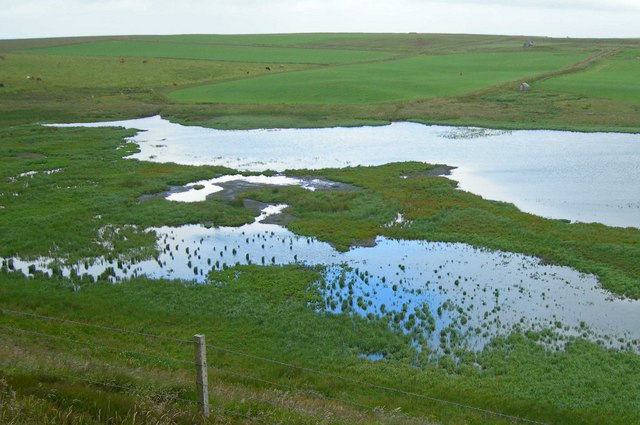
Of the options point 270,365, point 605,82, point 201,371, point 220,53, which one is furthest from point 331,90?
point 201,371

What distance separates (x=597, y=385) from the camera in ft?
61.8

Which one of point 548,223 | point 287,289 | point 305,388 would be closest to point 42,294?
point 287,289

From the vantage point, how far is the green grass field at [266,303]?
14.5 m

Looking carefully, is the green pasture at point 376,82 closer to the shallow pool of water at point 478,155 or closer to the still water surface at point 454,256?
the shallow pool of water at point 478,155

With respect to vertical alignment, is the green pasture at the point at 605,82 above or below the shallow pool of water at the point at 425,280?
above

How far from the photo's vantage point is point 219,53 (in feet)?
550

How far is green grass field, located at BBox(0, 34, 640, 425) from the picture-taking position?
1448cm

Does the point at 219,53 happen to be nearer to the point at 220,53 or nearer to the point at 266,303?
the point at 220,53

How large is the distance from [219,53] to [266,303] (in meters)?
151

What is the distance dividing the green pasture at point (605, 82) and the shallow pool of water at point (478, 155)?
75.0ft

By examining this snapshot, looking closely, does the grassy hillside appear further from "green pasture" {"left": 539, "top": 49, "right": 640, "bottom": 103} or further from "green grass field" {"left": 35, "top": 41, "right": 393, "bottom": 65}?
"green grass field" {"left": 35, "top": 41, "right": 393, "bottom": 65}

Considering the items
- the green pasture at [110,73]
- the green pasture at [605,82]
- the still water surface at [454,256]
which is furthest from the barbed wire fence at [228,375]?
the green pasture at [110,73]

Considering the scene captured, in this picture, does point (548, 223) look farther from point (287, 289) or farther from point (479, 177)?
point (287, 289)

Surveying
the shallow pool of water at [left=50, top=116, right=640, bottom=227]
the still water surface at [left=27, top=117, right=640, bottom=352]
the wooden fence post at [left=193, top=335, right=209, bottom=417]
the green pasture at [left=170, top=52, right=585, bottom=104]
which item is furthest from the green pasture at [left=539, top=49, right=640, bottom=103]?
the wooden fence post at [left=193, top=335, right=209, bottom=417]
